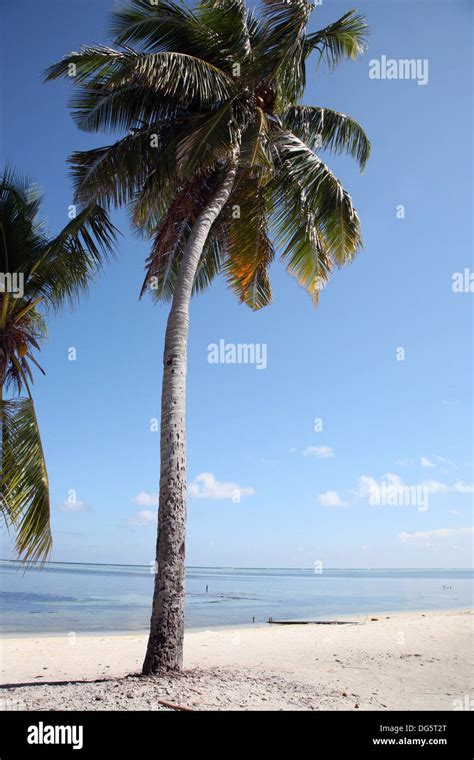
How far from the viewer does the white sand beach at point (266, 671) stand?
7.34 m

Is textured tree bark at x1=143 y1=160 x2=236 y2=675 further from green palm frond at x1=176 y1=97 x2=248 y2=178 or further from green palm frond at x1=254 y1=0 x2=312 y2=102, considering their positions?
green palm frond at x1=254 y1=0 x2=312 y2=102

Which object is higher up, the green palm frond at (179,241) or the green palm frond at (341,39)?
the green palm frond at (341,39)

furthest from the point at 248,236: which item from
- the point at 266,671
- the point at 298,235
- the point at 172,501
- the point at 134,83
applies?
the point at 266,671

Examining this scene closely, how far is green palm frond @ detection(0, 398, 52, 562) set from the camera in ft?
30.7

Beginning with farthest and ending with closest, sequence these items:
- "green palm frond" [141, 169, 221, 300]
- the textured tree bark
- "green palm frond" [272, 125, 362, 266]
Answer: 1. "green palm frond" [141, 169, 221, 300]
2. "green palm frond" [272, 125, 362, 266]
3. the textured tree bark

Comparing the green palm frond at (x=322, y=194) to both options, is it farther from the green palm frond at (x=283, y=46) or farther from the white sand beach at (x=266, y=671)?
the white sand beach at (x=266, y=671)

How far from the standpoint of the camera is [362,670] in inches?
430

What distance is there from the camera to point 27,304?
11.2m

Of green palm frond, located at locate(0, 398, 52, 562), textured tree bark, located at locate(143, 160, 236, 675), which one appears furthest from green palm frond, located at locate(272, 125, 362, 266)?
green palm frond, located at locate(0, 398, 52, 562)

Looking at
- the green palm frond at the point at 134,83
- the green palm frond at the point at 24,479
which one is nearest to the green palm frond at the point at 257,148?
the green palm frond at the point at 134,83

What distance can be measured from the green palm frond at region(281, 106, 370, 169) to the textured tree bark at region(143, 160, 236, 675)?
177 inches

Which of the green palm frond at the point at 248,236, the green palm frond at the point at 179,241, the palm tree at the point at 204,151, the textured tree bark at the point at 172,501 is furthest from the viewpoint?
the green palm frond at the point at 248,236
